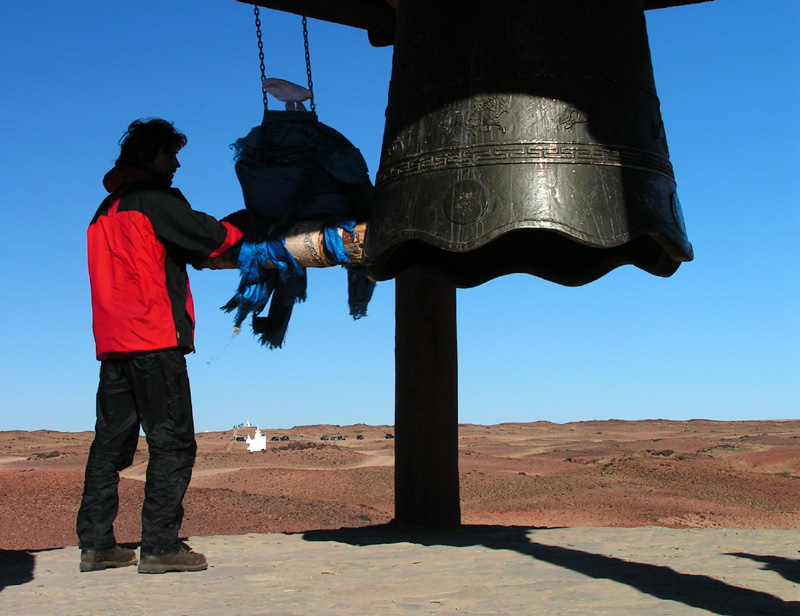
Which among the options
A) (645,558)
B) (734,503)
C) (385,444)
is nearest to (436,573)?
(645,558)

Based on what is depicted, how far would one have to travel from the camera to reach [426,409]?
5648mm

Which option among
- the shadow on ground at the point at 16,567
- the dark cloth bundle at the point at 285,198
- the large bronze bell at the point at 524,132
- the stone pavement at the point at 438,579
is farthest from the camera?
the dark cloth bundle at the point at 285,198

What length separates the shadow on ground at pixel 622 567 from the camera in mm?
3036

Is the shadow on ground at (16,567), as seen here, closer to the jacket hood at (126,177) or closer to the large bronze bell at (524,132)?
the jacket hood at (126,177)

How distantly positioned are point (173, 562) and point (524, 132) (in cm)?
212

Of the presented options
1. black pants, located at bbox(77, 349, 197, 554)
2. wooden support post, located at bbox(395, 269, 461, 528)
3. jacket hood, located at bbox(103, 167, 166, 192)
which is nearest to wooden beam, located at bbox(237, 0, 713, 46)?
wooden support post, located at bbox(395, 269, 461, 528)

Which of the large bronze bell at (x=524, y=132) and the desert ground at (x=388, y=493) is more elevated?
Result: the large bronze bell at (x=524, y=132)

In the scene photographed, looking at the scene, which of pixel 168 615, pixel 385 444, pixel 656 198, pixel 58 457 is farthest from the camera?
pixel 385 444

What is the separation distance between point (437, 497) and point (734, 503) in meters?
6.61

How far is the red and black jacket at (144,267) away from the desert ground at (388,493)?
3.61 m

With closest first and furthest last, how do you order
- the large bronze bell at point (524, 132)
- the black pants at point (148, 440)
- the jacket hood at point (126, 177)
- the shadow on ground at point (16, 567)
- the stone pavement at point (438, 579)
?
1. the stone pavement at point (438, 579)
2. the large bronze bell at point (524, 132)
3. the shadow on ground at point (16, 567)
4. the black pants at point (148, 440)
5. the jacket hood at point (126, 177)

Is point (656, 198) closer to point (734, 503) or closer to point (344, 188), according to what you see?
point (344, 188)

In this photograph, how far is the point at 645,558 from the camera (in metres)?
4.02

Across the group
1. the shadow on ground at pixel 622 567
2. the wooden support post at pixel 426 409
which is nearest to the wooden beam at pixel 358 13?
the wooden support post at pixel 426 409
